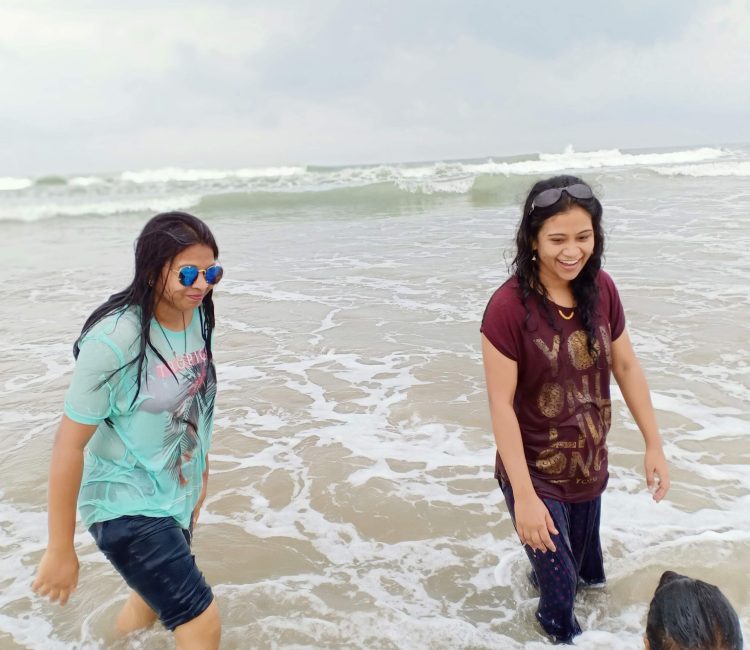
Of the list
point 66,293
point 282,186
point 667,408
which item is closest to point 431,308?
point 667,408

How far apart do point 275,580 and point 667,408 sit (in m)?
3.31

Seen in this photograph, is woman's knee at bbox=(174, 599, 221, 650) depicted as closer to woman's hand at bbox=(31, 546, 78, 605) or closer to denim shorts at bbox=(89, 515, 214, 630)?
denim shorts at bbox=(89, 515, 214, 630)

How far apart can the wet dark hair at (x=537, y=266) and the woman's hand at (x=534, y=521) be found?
0.57m

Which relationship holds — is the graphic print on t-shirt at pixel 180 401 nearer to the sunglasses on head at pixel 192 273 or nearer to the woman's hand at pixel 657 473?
the sunglasses on head at pixel 192 273

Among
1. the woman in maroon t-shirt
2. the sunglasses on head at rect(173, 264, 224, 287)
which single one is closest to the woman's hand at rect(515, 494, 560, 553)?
the woman in maroon t-shirt

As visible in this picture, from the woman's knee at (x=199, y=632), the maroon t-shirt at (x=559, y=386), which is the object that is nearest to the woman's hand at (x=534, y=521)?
the maroon t-shirt at (x=559, y=386)

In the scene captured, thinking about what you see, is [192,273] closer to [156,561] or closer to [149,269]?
[149,269]

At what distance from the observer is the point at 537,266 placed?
229 cm

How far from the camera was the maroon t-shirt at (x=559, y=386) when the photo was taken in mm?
2205

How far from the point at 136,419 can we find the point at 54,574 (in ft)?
1.70

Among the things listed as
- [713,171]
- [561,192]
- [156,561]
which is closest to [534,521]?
[561,192]

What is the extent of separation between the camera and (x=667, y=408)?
4.90m

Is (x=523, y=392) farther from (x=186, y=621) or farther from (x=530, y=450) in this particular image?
(x=186, y=621)

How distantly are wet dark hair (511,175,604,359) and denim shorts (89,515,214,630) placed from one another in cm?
144
